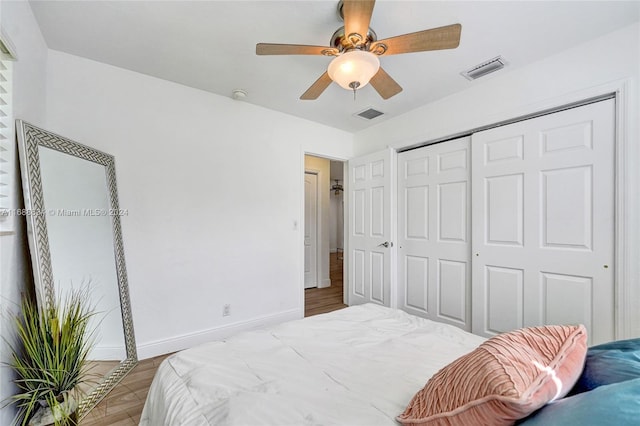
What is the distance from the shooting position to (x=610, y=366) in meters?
0.71

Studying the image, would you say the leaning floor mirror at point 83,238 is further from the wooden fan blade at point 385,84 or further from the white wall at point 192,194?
the wooden fan blade at point 385,84

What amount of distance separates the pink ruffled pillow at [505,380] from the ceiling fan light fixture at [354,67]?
1.41 m

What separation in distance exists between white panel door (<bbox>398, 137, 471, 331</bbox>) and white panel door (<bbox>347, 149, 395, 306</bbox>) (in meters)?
0.16

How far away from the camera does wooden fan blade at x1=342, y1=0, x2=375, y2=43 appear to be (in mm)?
1253

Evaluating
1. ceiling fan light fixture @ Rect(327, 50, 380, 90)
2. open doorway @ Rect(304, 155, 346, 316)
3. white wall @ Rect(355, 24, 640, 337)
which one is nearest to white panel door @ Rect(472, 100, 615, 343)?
white wall @ Rect(355, 24, 640, 337)

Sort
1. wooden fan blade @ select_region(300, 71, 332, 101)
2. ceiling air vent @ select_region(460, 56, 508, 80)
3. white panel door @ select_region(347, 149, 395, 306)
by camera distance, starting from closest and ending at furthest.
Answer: wooden fan blade @ select_region(300, 71, 332, 101)
ceiling air vent @ select_region(460, 56, 508, 80)
white panel door @ select_region(347, 149, 395, 306)

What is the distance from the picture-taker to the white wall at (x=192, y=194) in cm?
218

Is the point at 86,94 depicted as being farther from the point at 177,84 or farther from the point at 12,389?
the point at 12,389

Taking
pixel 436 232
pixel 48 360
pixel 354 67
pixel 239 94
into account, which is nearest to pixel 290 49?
pixel 354 67

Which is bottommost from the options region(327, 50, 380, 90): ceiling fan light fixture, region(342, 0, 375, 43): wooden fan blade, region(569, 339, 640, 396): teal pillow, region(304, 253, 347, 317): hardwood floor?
region(304, 253, 347, 317): hardwood floor

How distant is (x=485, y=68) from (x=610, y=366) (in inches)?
90.1

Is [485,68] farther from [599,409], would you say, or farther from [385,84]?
[599,409]

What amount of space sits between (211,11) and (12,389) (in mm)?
2337

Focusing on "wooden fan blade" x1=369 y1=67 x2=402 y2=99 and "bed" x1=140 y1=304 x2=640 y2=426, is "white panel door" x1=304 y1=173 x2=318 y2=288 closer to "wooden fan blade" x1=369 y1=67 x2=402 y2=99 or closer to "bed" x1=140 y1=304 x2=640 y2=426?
"wooden fan blade" x1=369 y1=67 x2=402 y2=99
